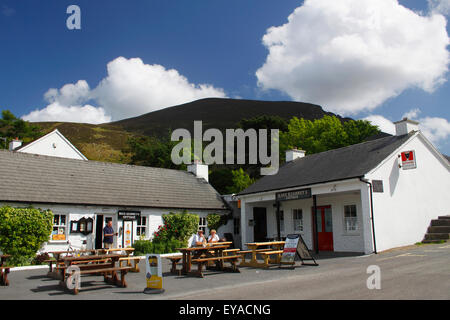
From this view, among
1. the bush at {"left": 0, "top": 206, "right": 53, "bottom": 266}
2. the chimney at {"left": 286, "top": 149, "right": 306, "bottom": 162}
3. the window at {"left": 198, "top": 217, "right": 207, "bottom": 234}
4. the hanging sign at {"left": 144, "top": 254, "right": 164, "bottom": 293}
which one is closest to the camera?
the hanging sign at {"left": 144, "top": 254, "right": 164, "bottom": 293}

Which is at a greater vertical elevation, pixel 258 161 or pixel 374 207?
pixel 258 161

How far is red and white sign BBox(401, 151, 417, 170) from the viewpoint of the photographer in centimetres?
1683

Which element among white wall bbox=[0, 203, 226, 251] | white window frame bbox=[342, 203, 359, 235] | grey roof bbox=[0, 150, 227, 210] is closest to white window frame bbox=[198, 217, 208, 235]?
grey roof bbox=[0, 150, 227, 210]

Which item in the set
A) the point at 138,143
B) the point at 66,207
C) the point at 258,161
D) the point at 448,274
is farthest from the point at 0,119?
the point at 448,274

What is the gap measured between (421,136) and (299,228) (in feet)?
27.1

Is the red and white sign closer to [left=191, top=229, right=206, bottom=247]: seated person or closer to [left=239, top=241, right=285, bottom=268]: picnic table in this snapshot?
[left=239, top=241, right=285, bottom=268]: picnic table

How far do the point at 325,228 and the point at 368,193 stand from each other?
16.8 ft

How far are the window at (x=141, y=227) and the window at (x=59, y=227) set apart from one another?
3.97m

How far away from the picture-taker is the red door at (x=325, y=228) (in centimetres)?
1978

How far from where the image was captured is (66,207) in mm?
18062

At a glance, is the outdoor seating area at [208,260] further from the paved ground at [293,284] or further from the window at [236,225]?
the window at [236,225]

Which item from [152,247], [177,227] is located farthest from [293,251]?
[177,227]
